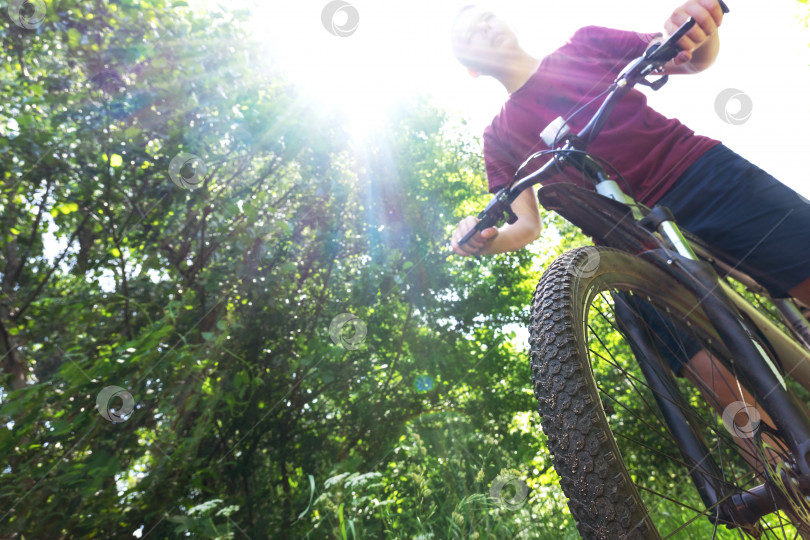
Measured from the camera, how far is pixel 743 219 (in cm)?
127

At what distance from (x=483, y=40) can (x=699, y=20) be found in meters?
0.89

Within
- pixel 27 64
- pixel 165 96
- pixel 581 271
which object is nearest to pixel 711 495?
pixel 581 271

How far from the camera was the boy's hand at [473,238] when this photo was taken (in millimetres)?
1585

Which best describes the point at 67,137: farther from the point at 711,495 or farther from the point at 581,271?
the point at 711,495

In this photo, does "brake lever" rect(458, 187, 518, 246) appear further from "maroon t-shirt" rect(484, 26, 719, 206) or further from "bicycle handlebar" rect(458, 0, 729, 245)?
"maroon t-shirt" rect(484, 26, 719, 206)

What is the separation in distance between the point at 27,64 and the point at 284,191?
2218 mm
